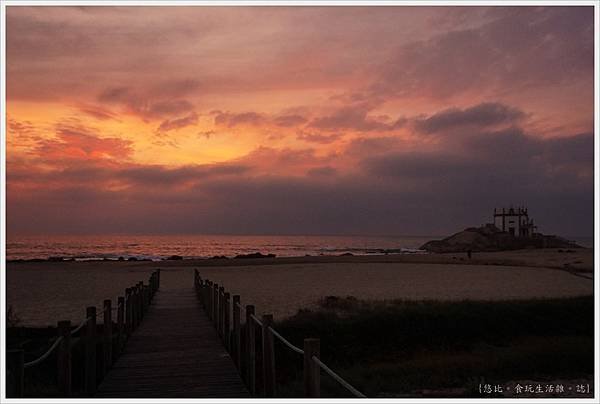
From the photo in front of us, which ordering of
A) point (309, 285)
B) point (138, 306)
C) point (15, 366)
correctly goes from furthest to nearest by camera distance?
point (309, 285)
point (138, 306)
point (15, 366)

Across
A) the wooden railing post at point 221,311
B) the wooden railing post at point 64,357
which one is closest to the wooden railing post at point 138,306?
the wooden railing post at point 221,311

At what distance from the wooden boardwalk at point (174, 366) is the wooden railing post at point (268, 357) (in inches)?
22.1

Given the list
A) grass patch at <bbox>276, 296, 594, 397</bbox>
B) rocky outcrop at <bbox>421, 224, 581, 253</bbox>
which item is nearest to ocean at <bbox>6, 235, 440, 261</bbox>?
rocky outcrop at <bbox>421, 224, 581, 253</bbox>

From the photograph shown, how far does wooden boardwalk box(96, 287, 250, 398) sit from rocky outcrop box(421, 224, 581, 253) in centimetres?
6906

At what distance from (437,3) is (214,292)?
279 inches

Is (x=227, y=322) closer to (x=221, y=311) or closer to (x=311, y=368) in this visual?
(x=221, y=311)

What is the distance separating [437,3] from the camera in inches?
289

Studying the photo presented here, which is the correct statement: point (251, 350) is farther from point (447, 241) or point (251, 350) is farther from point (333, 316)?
point (447, 241)

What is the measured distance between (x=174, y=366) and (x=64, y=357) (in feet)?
8.00

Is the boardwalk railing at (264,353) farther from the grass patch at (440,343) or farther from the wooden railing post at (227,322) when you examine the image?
the grass patch at (440,343)

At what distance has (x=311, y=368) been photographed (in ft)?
16.2

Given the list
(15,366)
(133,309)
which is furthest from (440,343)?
(15,366)

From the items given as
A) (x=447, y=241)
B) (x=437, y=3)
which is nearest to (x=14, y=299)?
(x=437, y=3)

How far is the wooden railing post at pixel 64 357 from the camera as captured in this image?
19.4 ft
